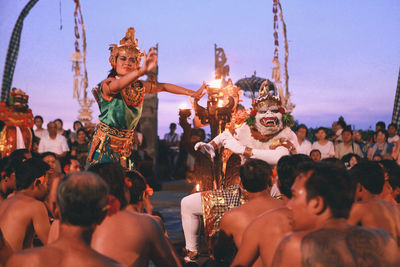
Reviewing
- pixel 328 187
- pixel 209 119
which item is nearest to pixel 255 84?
pixel 209 119

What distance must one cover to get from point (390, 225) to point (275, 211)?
1.05m

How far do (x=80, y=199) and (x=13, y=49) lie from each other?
681 inches

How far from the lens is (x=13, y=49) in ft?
57.0

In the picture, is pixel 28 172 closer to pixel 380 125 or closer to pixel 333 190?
pixel 333 190

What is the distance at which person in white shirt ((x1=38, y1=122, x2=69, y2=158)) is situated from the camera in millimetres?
9905

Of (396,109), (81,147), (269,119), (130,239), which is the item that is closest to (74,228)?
(130,239)

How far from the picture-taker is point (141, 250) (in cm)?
253

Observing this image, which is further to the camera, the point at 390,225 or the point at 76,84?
the point at 76,84

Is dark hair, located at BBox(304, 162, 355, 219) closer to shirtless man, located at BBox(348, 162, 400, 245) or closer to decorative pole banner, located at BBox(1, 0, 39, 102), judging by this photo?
shirtless man, located at BBox(348, 162, 400, 245)

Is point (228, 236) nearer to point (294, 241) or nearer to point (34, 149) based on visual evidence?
point (294, 241)

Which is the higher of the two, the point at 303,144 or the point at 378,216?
the point at 303,144

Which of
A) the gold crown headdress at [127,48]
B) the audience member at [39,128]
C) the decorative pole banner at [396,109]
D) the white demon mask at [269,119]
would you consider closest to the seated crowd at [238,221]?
the gold crown headdress at [127,48]

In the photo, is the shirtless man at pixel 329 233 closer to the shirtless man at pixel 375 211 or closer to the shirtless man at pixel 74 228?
the shirtless man at pixel 74 228

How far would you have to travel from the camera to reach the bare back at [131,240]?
249cm
